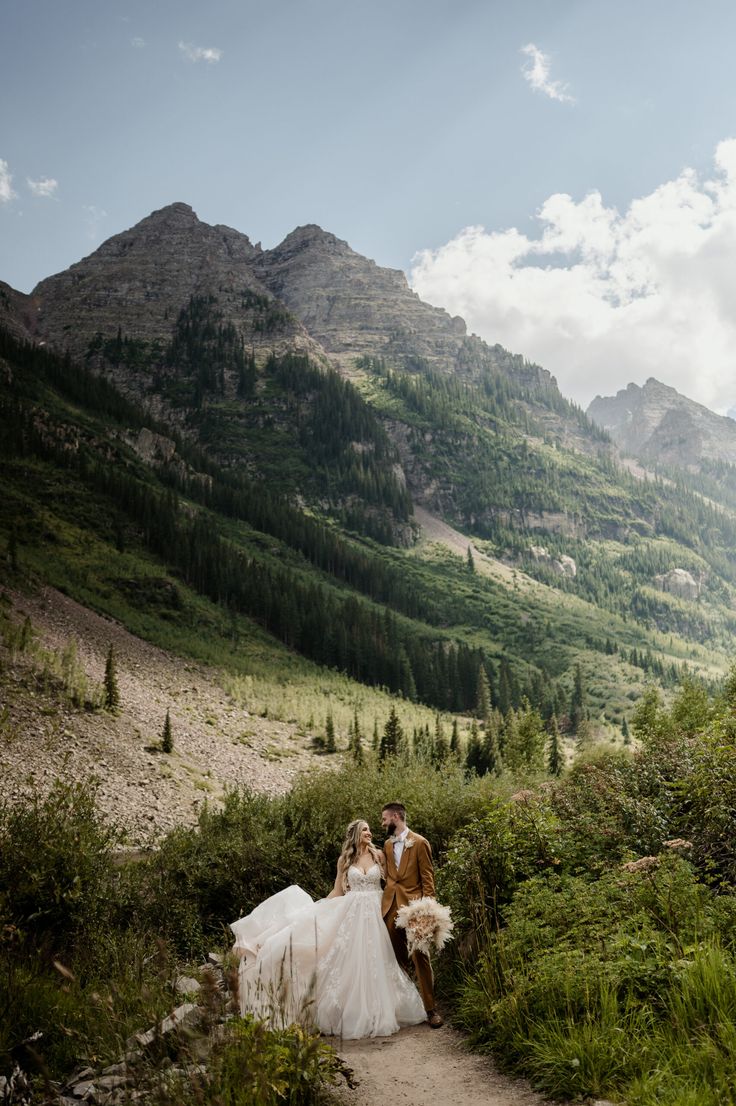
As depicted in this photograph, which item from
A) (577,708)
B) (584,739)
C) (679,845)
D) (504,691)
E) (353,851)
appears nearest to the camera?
(679,845)

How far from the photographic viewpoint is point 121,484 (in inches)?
→ 3976

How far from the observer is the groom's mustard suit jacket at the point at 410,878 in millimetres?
8641

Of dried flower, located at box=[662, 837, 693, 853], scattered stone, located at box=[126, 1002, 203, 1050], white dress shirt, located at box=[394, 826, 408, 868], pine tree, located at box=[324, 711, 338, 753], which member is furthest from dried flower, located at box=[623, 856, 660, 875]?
pine tree, located at box=[324, 711, 338, 753]

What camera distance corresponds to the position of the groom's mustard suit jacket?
8.64 metres

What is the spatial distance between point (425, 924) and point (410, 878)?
0.84 meters

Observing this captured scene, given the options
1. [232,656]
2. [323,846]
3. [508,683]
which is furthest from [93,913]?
[508,683]

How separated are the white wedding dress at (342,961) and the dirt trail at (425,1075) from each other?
0.28m

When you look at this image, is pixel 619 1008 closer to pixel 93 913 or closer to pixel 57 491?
pixel 93 913

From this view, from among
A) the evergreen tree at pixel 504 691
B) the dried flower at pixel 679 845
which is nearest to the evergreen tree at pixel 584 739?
the evergreen tree at pixel 504 691

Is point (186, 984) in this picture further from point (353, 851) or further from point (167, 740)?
point (167, 740)

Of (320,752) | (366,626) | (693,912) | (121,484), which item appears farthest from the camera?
(366,626)

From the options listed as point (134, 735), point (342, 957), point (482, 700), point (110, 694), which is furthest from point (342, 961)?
point (482, 700)

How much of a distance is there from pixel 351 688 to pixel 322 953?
77470 millimetres

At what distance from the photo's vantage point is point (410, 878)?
28.5 feet
